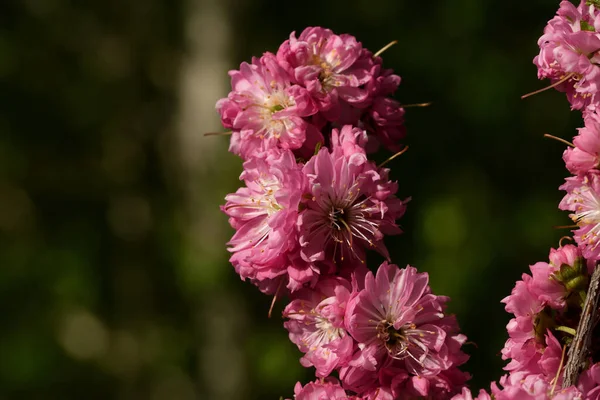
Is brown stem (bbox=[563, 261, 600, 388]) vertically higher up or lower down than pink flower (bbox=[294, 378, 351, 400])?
higher up

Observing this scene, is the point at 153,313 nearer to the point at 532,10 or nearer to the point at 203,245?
the point at 203,245

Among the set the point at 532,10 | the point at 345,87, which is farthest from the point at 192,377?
the point at 345,87

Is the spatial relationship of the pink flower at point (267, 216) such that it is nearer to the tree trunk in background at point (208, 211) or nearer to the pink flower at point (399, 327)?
the pink flower at point (399, 327)

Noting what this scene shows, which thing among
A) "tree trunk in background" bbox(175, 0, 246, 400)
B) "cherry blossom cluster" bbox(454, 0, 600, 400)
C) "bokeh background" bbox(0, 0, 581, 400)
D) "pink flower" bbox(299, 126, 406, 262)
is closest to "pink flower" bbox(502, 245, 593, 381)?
"cherry blossom cluster" bbox(454, 0, 600, 400)

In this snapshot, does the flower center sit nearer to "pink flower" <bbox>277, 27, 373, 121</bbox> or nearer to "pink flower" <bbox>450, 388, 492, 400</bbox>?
"pink flower" <bbox>450, 388, 492, 400</bbox>

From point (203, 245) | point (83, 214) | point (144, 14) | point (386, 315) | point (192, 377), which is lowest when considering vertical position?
point (192, 377)

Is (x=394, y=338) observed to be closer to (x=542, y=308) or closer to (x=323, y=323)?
(x=323, y=323)

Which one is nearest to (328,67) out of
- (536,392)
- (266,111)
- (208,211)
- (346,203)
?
(266,111)
